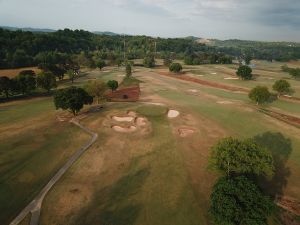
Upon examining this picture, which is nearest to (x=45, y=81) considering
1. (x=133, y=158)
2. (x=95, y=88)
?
(x=95, y=88)

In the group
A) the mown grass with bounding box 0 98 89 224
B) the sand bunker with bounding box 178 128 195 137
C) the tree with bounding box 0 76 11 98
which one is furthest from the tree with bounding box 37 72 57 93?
the sand bunker with bounding box 178 128 195 137

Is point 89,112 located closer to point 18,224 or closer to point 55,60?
point 18,224

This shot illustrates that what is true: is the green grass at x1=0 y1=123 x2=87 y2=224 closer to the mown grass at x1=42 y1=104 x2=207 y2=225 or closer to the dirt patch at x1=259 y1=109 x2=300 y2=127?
the mown grass at x1=42 y1=104 x2=207 y2=225

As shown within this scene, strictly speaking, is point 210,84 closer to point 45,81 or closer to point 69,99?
point 45,81

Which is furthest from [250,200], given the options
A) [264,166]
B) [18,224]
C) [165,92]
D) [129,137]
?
[165,92]

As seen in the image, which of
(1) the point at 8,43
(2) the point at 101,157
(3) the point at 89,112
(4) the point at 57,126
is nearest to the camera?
(2) the point at 101,157

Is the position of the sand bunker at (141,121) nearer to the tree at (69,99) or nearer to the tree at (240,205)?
the tree at (69,99)
